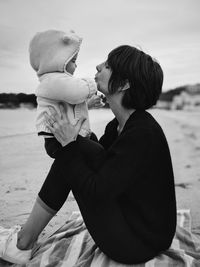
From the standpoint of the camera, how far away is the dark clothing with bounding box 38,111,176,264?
136 cm

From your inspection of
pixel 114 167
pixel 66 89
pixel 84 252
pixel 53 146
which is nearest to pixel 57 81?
pixel 66 89

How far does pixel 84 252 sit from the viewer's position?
1.75 meters

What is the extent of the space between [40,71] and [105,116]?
3954mm

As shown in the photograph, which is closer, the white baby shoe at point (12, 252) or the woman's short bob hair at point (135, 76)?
the woman's short bob hair at point (135, 76)

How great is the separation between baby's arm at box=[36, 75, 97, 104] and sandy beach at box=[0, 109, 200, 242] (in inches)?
42.8

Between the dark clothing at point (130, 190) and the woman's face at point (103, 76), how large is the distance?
0.20 meters

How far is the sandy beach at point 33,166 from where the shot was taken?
262cm

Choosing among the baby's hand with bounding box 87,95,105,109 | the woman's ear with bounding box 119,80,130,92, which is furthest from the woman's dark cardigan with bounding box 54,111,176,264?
the baby's hand with bounding box 87,95,105,109

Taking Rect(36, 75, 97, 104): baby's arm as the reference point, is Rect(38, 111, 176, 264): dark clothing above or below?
below

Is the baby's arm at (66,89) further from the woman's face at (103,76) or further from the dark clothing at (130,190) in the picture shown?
the dark clothing at (130,190)

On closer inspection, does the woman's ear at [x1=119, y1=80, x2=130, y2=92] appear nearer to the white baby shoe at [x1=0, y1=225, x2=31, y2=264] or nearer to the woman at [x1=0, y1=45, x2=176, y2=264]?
the woman at [x1=0, y1=45, x2=176, y2=264]

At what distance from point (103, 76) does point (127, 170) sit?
474mm

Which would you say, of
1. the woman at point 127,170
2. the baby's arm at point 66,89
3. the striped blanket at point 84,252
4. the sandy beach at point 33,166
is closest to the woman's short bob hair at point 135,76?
the woman at point 127,170

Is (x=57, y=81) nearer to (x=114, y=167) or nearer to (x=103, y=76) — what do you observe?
(x=103, y=76)
